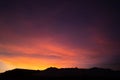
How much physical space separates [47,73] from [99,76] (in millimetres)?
10972

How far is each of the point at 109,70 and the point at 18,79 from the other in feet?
63.5

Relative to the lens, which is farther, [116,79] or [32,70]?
[32,70]

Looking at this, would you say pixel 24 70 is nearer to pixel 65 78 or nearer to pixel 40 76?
pixel 40 76

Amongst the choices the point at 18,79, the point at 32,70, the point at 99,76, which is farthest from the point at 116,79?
the point at 32,70

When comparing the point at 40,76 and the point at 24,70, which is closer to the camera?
the point at 40,76

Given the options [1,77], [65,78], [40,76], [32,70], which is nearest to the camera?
[65,78]

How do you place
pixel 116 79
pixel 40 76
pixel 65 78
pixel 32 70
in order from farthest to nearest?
pixel 32 70 → pixel 40 76 → pixel 65 78 → pixel 116 79

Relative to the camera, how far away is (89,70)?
40.2 metres

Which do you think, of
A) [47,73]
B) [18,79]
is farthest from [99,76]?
[18,79]

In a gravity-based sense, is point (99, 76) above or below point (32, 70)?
below

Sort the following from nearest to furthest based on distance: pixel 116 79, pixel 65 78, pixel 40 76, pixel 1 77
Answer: pixel 116 79 → pixel 65 78 → pixel 40 76 → pixel 1 77

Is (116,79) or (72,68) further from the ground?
(72,68)

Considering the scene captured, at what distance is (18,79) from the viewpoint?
4303 cm

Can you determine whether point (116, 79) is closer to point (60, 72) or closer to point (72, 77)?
point (72, 77)
